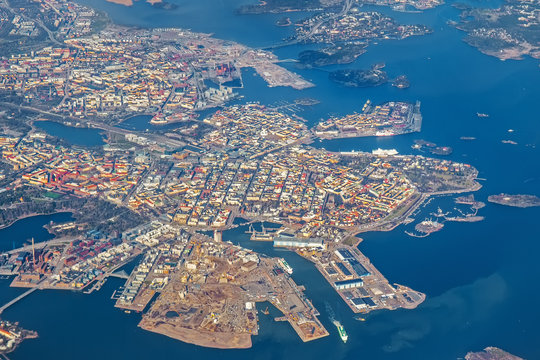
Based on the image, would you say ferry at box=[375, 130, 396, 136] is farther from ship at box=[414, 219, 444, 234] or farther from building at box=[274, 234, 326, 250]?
building at box=[274, 234, 326, 250]

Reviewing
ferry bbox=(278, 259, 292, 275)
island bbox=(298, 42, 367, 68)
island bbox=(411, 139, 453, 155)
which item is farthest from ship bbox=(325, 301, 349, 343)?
island bbox=(298, 42, 367, 68)

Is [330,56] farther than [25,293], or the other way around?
[330,56]

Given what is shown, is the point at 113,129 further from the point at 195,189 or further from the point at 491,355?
the point at 491,355

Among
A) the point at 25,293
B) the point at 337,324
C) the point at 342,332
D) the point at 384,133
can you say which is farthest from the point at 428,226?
the point at 25,293

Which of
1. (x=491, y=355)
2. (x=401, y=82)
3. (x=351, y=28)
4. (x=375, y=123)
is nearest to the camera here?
(x=491, y=355)

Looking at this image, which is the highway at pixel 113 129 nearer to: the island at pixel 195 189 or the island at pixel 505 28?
the island at pixel 195 189

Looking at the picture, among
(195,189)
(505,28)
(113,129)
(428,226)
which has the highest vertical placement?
(505,28)

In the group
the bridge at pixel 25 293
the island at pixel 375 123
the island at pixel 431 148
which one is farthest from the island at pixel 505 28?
the bridge at pixel 25 293
